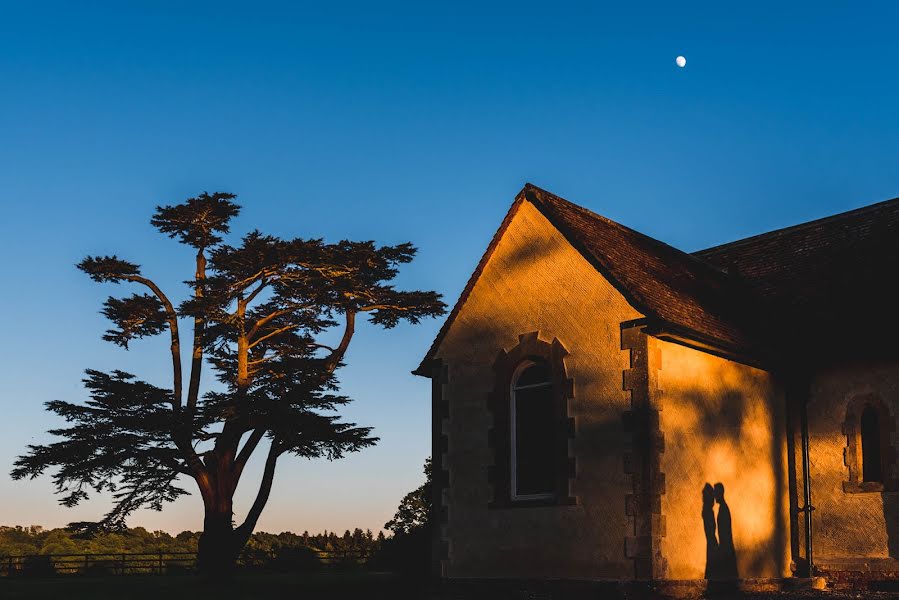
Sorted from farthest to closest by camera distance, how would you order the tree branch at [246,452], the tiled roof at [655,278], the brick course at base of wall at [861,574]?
the tree branch at [246,452]
the brick course at base of wall at [861,574]
the tiled roof at [655,278]

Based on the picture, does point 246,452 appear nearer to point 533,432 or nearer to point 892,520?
point 533,432

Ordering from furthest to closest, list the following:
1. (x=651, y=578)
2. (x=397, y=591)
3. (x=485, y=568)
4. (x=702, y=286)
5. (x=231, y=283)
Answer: (x=231, y=283) < (x=397, y=591) < (x=702, y=286) < (x=485, y=568) < (x=651, y=578)

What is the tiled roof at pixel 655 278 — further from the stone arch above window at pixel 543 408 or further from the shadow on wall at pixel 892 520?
the shadow on wall at pixel 892 520

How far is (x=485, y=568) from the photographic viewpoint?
17.6 meters

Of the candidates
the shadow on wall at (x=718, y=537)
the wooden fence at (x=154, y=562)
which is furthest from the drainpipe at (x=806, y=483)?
the wooden fence at (x=154, y=562)

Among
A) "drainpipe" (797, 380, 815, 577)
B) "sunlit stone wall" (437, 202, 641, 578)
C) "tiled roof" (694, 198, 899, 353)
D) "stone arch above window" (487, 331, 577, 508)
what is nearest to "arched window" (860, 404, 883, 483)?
"drainpipe" (797, 380, 815, 577)

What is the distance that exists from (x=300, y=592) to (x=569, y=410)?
14.1m

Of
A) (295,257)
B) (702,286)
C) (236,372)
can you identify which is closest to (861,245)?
(702,286)

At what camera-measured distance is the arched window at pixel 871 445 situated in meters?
18.0

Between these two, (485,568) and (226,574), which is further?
(226,574)

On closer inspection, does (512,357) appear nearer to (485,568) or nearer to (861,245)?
(485,568)

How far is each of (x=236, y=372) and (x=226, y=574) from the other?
7.41 m

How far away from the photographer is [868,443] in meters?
18.2

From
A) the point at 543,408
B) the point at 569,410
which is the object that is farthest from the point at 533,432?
the point at 569,410
